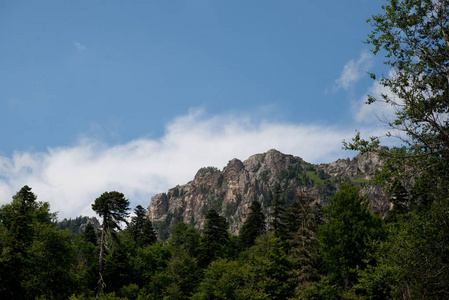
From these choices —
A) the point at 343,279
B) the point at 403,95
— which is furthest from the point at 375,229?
the point at 403,95

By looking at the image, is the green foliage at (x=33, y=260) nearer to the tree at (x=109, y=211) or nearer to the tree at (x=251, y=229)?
the tree at (x=109, y=211)

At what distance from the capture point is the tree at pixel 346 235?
3231cm

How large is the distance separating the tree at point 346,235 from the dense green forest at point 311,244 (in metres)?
0.11

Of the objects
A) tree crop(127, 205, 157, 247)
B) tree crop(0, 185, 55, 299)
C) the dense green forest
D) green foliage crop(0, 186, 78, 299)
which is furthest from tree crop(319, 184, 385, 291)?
tree crop(127, 205, 157, 247)

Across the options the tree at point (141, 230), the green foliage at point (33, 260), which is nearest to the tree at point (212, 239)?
the tree at point (141, 230)

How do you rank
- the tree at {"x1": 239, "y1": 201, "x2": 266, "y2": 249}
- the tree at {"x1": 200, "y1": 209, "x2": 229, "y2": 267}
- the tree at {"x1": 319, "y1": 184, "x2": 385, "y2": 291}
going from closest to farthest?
the tree at {"x1": 319, "y1": 184, "x2": 385, "y2": 291} < the tree at {"x1": 200, "y1": 209, "x2": 229, "y2": 267} < the tree at {"x1": 239, "y1": 201, "x2": 266, "y2": 249}

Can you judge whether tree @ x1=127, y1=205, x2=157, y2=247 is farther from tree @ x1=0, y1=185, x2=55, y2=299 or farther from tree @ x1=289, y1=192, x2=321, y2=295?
tree @ x1=289, y1=192, x2=321, y2=295

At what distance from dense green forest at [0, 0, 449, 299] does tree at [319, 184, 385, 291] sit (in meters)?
0.11

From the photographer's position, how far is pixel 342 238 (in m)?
33.0

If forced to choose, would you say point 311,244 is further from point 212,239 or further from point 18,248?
point 18,248

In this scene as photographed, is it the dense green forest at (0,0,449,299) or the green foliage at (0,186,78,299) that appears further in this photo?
the green foliage at (0,186,78,299)

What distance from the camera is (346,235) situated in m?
32.8

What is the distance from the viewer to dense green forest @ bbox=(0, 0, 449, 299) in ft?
41.5

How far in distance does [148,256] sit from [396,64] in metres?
51.6
